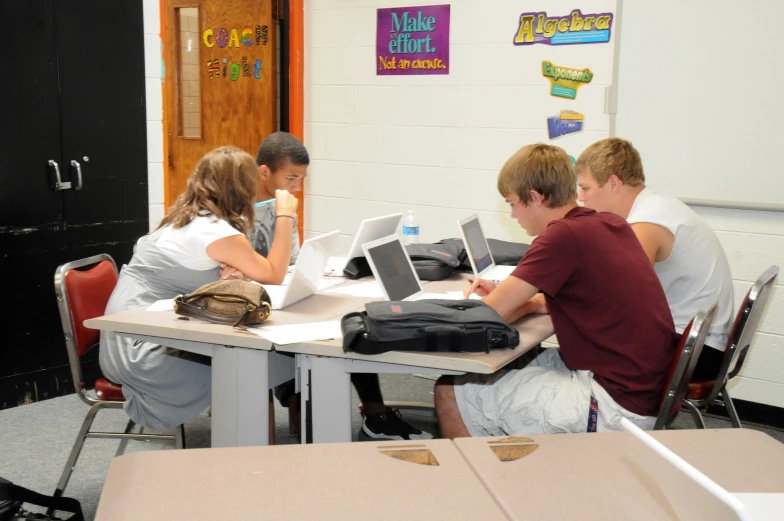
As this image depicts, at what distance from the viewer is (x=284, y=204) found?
3211 millimetres

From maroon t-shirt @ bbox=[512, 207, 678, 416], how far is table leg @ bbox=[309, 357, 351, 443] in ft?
1.89

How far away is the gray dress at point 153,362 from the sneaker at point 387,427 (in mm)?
743

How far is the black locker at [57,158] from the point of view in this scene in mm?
3521

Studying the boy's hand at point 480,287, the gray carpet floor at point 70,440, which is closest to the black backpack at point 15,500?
the gray carpet floor at point 70,440

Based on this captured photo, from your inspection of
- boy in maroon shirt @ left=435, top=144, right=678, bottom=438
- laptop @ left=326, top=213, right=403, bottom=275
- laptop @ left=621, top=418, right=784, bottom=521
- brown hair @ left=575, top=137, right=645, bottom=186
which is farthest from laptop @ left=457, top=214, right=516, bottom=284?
laptop @ left=621, top=418, right=784, bottom=521

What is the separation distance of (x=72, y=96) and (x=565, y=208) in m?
2.33

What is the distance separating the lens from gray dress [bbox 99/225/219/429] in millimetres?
2645

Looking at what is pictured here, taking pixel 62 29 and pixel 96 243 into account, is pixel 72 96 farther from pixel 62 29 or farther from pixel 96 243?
pixel 96 243

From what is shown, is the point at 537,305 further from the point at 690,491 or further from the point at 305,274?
the point at 690,491

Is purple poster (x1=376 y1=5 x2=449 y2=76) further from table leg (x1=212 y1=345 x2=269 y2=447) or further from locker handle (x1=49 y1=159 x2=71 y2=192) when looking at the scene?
table leg (x1=212 y1=345 x2=269 y2=447)

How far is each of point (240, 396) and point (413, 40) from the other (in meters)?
2.70

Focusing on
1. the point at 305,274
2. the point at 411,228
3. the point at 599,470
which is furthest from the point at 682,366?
the point at 411,228

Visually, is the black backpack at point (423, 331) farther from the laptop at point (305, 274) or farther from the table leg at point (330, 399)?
the laptop at point (305, 274)

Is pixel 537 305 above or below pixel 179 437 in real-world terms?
above
